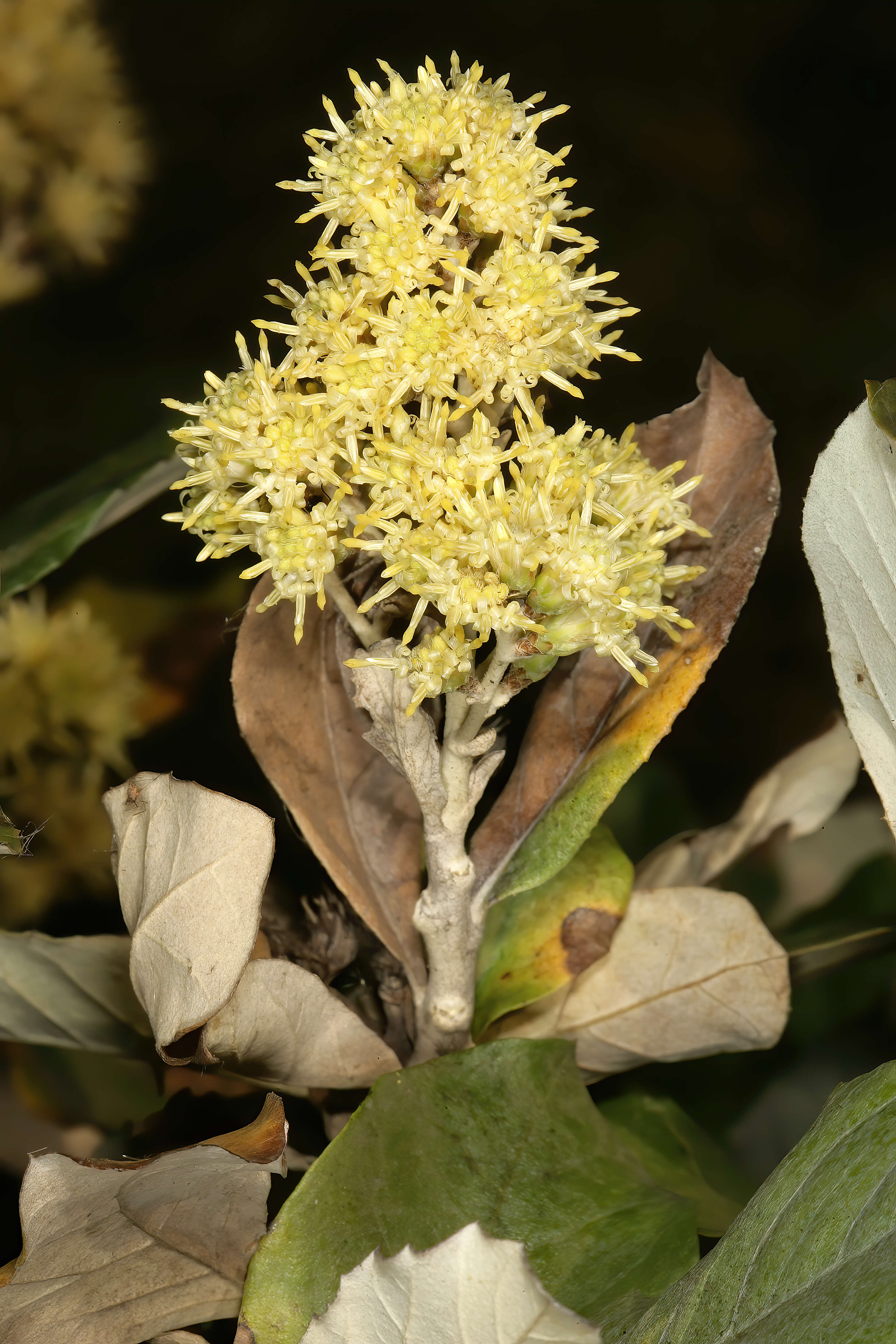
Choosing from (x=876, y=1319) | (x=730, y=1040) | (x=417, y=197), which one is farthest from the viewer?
(x=730, y=1040)

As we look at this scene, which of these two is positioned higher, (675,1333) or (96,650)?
(96,650)

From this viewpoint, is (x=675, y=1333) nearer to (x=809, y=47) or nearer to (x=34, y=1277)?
(x=34, y=1277)

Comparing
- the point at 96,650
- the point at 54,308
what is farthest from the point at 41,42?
the point at 96,650

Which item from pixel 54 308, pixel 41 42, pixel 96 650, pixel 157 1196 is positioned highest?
pixel 41 42

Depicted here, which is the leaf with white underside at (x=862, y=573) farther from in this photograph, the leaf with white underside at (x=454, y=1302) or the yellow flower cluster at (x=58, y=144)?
the yellow flower cluster at (x=58, y=144)

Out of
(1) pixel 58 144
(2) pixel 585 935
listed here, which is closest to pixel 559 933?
(2) pixel 585 935

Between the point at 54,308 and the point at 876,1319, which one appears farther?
the point at 54,308
